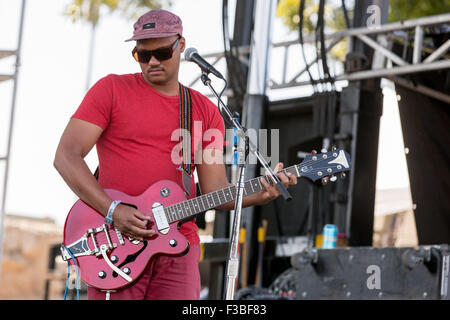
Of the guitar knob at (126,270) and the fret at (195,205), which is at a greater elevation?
the fret at (195,205)

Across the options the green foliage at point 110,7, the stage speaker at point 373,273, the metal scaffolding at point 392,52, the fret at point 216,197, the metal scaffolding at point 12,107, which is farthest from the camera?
the green foliage at point 110,7

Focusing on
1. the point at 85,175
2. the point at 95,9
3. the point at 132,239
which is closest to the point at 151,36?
the point at 85,175


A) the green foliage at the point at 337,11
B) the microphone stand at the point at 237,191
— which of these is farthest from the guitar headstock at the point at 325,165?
the green foliage at the point at 337,11

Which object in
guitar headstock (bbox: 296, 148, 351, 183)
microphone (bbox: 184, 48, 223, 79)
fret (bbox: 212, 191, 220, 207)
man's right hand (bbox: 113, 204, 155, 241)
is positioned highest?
microphone (bbox: 184, 48, 223, 79)

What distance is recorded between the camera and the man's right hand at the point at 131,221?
315cm

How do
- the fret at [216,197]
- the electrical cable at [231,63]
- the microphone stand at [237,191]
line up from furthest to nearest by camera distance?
the electrical cable at [231,63] → the fret at [216,197] → the microphone stand at [237,191]

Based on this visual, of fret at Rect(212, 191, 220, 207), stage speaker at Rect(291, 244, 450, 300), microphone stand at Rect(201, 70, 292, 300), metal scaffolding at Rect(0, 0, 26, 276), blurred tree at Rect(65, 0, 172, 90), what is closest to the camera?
microphone stand at Rect(201, 70, 292, 300)

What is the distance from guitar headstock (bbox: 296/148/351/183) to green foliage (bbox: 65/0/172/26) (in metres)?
9.68

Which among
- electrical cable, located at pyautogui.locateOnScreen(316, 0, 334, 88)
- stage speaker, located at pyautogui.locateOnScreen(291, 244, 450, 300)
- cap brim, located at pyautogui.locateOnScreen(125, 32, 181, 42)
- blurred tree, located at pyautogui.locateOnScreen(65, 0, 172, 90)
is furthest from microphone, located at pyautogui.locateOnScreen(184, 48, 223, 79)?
blurred tree, located at pyautogui.locateOnScreen(65, 0, 172, 90)

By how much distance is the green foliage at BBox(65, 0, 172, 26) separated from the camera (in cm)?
1289

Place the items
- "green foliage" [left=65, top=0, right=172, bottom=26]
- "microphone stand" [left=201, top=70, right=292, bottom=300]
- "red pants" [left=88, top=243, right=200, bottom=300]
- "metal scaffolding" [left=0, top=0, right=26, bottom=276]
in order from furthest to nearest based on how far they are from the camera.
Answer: "green foliage" [left=65, top=0, right=172, bottom=26]
"metal scaffolding" [left=0, top=0, right=26, bottom=276]
"red pants" [left=88, top=243, right=200, bottom=300]
"microphone stand" [left=201, top=70, right=292, bottom=300]

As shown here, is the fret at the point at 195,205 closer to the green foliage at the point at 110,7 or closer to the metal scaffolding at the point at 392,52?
the metal scaffolding at the point at 392,52

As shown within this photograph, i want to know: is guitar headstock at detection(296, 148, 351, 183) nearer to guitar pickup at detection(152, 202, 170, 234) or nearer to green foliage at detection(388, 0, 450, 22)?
guitar pickup at detection(152, 202, 170, 234)
